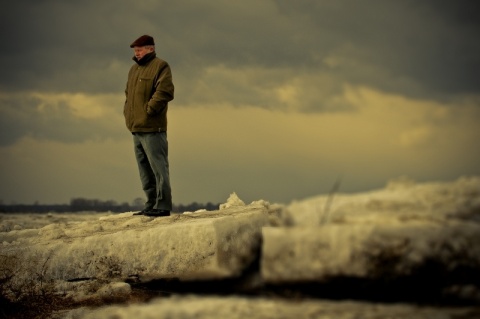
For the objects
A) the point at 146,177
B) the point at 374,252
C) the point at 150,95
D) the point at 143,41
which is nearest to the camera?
the point at 374,252

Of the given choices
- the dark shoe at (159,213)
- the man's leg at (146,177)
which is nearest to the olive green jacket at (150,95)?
the man's leg at (146,177)

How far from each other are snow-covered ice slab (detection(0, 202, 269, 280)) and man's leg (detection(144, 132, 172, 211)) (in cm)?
61

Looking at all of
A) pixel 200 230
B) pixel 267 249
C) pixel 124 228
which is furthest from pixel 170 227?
pixel 267 249

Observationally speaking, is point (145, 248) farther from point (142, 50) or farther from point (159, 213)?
point (142, 50)

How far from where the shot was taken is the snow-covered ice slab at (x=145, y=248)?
7.46 metres

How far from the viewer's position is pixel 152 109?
905 centimetres

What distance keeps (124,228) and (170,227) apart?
1009 millimetres

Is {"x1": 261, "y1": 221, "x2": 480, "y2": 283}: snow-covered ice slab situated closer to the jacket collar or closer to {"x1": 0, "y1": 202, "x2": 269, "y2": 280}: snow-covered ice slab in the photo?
{"x1": 0, "y1": 202, "x2": 269, "y2": 280}: snow-covered ice slab

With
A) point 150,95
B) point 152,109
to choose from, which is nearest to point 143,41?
point 150,95

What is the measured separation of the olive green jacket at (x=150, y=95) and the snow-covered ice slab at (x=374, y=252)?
5.41 meters

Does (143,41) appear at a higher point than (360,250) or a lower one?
higher

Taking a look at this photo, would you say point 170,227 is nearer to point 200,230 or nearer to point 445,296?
point 200,230

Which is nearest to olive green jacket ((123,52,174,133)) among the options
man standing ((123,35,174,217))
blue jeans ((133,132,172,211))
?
man standing ((123,35,174,217))

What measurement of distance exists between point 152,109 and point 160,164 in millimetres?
830
